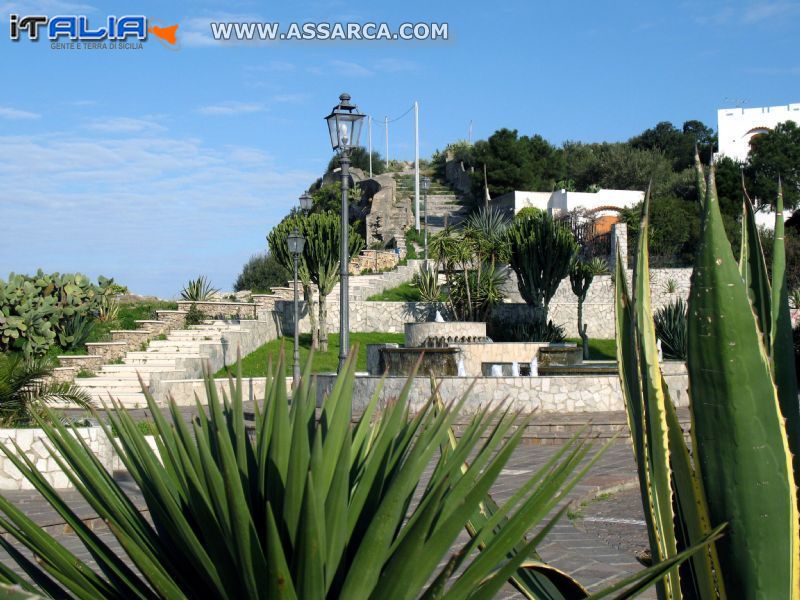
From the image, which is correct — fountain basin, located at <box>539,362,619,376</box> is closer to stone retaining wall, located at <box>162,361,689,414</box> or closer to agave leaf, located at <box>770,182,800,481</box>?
stone retaining wall, located at <box>162,361,689,414</box>

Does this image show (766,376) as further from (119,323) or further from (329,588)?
(119,323)

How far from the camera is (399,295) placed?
34031 millimetres

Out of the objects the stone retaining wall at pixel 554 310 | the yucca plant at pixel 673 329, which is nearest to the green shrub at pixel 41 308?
the stone retaining wall at pixel 554 310

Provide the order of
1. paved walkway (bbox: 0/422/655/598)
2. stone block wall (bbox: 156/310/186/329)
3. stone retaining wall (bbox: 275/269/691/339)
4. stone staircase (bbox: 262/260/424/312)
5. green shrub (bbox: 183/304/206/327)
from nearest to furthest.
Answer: paved walkway (bbox: 0/422/655/598), stone block wall (bbox: 156/310/186/329), green shrub (bbox: 183/304/206/327), stone retaining wall (bbox: 275/269/691/339), stone staircase (bbox: 262/260/424/312)

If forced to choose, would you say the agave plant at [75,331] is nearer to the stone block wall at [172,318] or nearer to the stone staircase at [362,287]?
the stone block wall at [172,318]

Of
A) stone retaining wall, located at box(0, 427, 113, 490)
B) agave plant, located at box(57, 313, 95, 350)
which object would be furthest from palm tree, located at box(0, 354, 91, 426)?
agave plant, located at box(57, 313, 95, 350)

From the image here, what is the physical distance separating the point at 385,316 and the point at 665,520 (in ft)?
95.3

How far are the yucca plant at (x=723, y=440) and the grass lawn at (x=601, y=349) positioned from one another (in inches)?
1012

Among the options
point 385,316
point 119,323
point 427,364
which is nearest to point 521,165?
point 385,316

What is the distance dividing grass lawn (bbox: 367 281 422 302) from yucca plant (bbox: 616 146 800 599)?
30.5 metres

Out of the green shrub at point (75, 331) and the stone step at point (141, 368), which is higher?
the green shrub at point (75, 331)

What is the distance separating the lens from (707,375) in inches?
73.2

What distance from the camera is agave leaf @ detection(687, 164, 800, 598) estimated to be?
183 cm

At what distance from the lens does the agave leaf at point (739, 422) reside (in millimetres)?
1834
